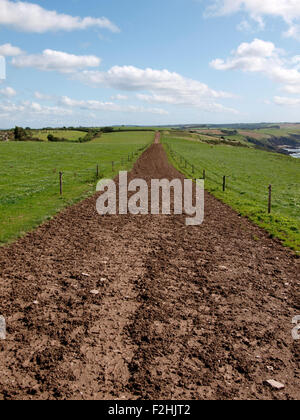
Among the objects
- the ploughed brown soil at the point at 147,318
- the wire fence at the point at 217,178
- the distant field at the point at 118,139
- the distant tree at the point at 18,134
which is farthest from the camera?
the distant field at the point at 118,139

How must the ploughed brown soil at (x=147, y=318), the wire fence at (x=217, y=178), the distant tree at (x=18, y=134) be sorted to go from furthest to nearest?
the distant tree at (x=18, y=134) < the wire fence at (x=217, y=178) < the ploughed brown soil at (x=147, y=318)

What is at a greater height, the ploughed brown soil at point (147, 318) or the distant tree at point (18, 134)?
the distant tree at point (18, 134)

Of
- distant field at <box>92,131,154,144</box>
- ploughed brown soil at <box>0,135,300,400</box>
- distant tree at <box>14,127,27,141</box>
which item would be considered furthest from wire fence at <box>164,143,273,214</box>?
distant tree at <box>14,127,27,141</box>

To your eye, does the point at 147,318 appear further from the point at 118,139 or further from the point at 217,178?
the point at 118,139

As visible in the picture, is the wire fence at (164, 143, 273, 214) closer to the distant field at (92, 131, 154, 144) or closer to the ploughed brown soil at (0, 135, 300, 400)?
the ploughed brown soil at (0, 135, 300, 400)

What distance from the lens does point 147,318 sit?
654cm

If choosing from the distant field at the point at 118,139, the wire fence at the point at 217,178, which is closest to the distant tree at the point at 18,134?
the distant field at the point at 118,139

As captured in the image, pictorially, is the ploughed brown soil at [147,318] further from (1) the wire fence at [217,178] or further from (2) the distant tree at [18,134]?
(2) the distant tree at [18,134]

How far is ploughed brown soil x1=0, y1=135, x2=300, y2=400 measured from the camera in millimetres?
4824

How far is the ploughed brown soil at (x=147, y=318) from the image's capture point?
190 inches

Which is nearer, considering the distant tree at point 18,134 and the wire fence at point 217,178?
the wire fence at point 217,178

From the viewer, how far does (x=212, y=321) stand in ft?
21.4

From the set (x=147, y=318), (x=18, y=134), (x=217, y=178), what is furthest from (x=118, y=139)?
(x=147, y=318)

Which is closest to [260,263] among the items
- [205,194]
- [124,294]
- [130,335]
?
[124,294]
